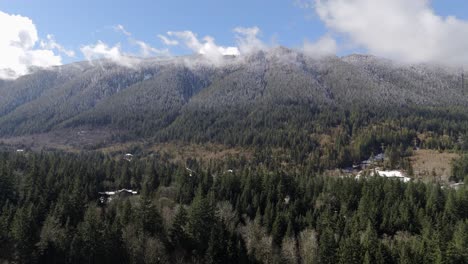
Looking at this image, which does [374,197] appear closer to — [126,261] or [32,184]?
[126,261]

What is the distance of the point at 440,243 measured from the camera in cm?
9194

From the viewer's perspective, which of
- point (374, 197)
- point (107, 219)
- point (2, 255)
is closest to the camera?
point (2, 255)

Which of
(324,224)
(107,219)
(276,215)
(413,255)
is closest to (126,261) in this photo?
(107,219)

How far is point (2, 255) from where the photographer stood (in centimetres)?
8688

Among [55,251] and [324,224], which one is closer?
[55,251]

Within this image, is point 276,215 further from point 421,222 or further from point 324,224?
point 421,222

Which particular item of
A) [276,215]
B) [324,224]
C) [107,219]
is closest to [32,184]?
[107,219]

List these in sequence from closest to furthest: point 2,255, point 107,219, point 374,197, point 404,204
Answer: point 2,255 < point 107,219 < point 404,204 < point 374,197

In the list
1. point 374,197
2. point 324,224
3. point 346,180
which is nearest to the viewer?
point 324,224

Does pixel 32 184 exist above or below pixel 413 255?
above

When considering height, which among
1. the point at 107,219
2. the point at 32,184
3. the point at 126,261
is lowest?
the point at 126,261

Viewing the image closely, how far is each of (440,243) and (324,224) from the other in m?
29.2

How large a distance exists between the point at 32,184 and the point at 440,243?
110079mm

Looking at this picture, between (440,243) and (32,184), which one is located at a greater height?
(32,184)
